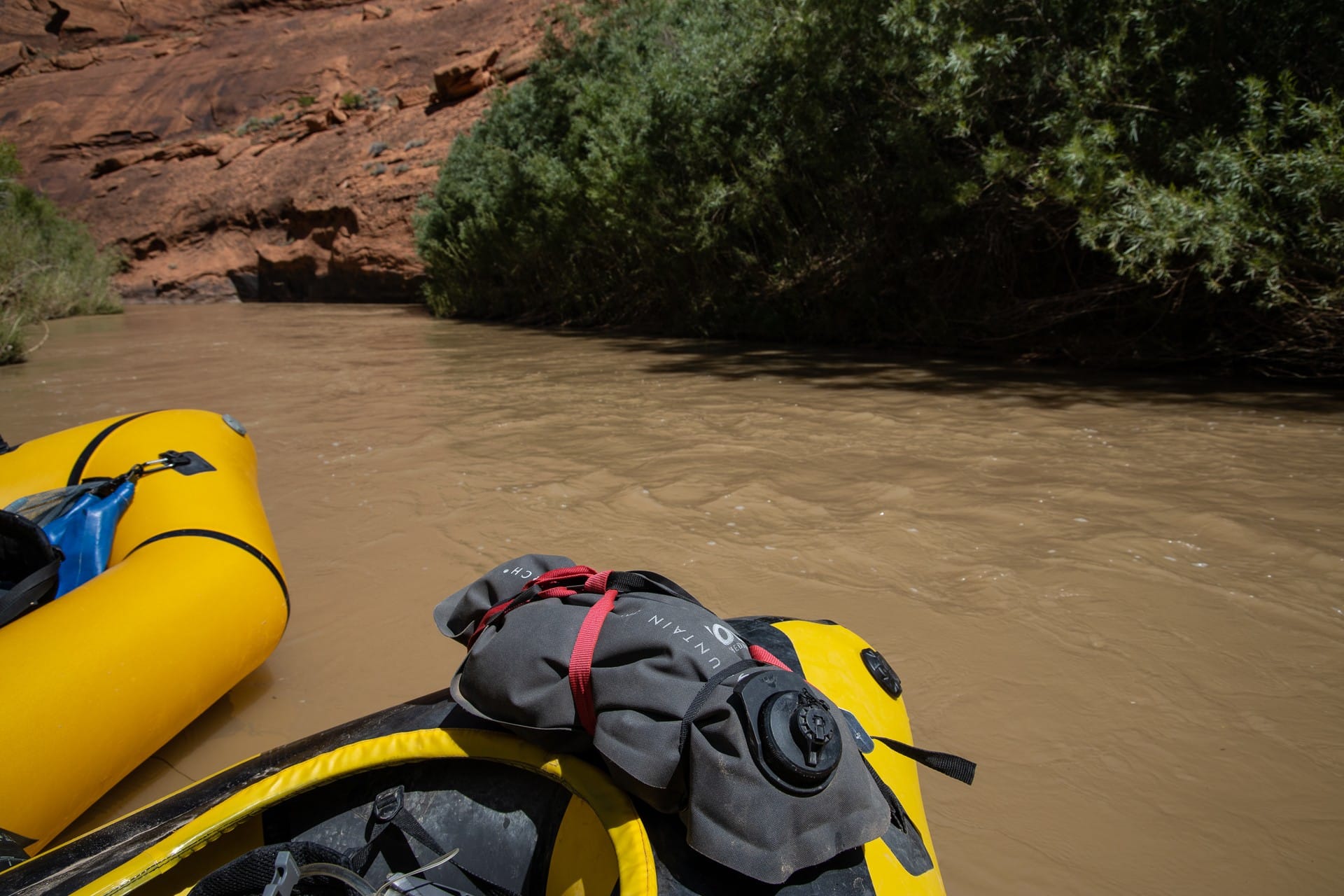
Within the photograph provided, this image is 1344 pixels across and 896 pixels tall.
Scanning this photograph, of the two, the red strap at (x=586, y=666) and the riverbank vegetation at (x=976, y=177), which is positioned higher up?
the riverbank vegetation at (x=976, y=177)

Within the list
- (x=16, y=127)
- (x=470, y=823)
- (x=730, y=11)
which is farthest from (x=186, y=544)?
(x=16, y=127)

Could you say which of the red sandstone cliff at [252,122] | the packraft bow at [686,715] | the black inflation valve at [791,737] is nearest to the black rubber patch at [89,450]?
the packraft bow at [686,715]

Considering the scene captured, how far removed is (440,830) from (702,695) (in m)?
0.56

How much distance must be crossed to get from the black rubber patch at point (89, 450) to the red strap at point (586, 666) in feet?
7.68

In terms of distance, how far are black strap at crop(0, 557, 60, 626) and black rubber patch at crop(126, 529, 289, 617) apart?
0.18 m

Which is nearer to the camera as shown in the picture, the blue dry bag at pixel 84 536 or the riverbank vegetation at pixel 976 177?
the blue dry bag at pixel 84 536

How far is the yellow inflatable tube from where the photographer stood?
5.65 ft

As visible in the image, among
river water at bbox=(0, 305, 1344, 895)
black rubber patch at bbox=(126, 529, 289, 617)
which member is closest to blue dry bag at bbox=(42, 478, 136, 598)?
black rubber patch at bbox=(126, 529, 289, 617)

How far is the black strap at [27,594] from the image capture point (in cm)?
211

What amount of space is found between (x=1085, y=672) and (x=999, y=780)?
550 mm

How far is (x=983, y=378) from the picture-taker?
254 inches

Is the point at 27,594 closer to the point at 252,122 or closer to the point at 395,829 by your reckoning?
the point at 395,829

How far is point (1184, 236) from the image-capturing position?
504 centimetres

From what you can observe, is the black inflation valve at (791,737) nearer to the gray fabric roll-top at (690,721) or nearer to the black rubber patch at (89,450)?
the gray fabric roll-top at (690,721)
